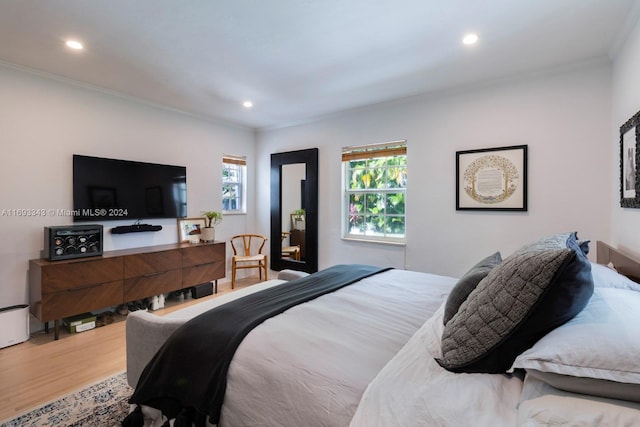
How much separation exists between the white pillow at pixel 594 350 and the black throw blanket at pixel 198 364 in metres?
1.09

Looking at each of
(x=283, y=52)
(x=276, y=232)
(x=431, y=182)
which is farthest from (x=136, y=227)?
(x=431, y=182)

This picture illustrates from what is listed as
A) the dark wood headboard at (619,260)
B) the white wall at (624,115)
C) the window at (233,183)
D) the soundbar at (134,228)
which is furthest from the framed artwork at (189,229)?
the white wall at (624,115)

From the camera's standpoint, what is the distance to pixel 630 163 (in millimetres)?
2092

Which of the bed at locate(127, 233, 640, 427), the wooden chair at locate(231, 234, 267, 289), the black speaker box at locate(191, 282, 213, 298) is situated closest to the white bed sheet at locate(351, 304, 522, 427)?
the bed at locate(127, 233, 640, 427)

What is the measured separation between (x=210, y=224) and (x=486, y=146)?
3.66m

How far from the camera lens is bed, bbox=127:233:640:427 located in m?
0.81

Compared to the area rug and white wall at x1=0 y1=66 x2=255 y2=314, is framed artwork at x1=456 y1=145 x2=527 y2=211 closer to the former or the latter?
the area rug

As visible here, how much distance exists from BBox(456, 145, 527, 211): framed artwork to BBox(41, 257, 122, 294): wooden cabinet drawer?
147 inches

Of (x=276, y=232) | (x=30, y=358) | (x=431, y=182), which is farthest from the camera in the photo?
(x=276, y=232)

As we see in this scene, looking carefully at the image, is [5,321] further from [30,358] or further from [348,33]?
[348,33]

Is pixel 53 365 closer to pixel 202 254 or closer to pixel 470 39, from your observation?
pixel 202 254

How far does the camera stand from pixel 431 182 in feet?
11.7

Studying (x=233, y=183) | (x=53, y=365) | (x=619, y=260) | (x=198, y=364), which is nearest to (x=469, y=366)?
(x=198, y=364)

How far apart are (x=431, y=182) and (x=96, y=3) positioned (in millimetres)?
3295
